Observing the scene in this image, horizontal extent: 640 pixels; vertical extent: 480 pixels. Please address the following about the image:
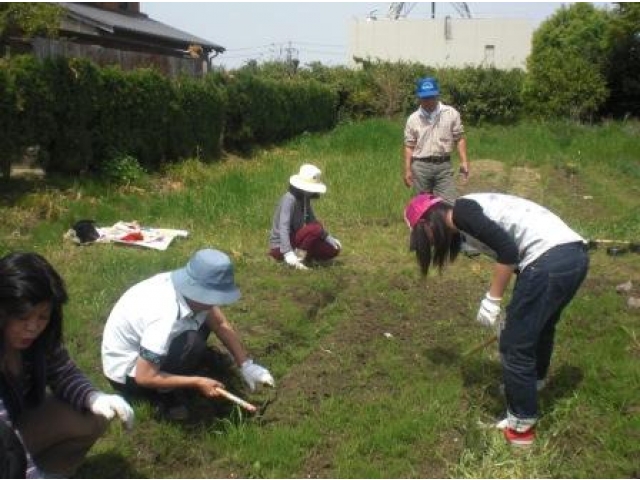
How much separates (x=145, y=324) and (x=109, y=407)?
1.58ft

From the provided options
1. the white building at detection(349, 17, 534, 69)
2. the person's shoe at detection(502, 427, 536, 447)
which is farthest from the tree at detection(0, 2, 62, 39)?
the white building at detection(349, 17, 534, 69)

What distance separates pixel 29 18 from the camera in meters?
10.0

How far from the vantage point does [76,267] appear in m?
6.36

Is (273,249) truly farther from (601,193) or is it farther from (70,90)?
(601,193)

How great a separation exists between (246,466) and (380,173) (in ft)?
29.6

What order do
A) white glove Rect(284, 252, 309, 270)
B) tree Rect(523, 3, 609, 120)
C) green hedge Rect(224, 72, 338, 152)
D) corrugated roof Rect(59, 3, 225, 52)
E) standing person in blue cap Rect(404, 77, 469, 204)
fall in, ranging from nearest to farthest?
white glove Rect(284, 252, 309, 270), standing person in blue cap Rect(404, 77, 469, 204), green hedge Rect(224, 72, 338, 152), corrugated roof Rect(59, 3, 225, 52), tree Rect(523, 3, 609, 120)

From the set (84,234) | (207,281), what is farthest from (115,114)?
(207,281)

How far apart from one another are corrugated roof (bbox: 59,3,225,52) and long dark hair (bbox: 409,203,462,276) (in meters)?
13.1

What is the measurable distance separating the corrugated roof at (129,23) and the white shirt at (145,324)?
12822 millimetres

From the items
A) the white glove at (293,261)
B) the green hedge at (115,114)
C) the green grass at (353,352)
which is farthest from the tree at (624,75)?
the white glove at (293,261)

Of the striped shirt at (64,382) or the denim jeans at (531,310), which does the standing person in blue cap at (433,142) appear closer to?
the denim jeans at (531,310)

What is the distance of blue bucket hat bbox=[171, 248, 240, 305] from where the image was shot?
3410 millimetres

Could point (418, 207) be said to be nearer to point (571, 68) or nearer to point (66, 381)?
point (66, 381)

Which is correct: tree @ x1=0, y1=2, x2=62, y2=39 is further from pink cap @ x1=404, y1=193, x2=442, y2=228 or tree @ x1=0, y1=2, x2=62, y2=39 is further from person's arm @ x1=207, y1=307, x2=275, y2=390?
pink cap @ x1=404, y1=193, x2=442, y2=228
